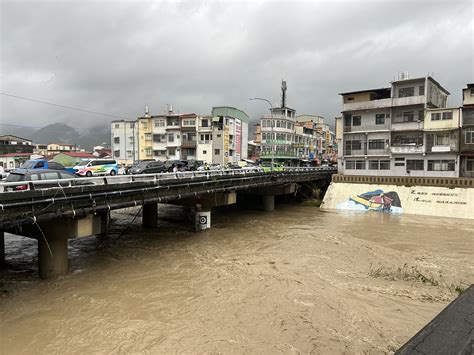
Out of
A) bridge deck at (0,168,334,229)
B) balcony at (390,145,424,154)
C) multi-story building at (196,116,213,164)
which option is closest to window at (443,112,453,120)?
balcony at (390,145,424,154)

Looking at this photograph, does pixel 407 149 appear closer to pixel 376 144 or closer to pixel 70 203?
pixel 376 144

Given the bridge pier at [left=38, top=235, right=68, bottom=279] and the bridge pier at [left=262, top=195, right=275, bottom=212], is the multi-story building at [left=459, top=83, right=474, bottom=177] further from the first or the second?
the bridge pier at [left=38, top=235, right=68, bottom=279]

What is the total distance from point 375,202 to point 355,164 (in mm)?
11496

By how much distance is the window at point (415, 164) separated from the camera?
43.8 metres

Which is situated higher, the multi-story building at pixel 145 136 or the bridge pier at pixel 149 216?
the multi-story building at pixel 145 136

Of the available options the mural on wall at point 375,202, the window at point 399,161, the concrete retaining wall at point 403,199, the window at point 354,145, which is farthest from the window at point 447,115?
the mural on wall at point 375,202

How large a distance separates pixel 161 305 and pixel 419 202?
1314 inches

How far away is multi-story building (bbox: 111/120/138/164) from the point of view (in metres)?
75.8

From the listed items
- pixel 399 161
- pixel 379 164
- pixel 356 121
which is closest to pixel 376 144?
pixel 379 164

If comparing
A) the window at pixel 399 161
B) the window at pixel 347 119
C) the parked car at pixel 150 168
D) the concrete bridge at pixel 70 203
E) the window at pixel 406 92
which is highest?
the window at pixel 406 92

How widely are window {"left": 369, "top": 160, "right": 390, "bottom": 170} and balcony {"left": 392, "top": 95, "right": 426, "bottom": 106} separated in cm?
794

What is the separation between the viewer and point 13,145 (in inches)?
3465

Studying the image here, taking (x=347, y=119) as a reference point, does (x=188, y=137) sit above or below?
below

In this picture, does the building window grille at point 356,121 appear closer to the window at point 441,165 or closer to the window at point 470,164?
the window at point 441,165
